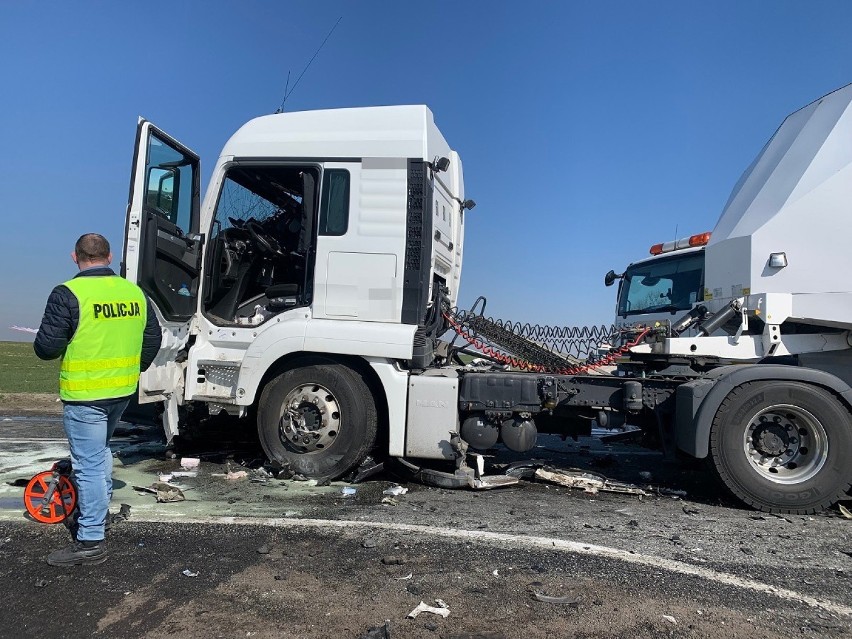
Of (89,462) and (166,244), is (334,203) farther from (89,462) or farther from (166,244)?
(89,462)

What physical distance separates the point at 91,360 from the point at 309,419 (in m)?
2.04

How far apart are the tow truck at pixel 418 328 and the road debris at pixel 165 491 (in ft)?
1.80

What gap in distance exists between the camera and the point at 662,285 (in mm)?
9438

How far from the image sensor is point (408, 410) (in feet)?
16.5

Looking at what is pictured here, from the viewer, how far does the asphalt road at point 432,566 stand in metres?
2.66

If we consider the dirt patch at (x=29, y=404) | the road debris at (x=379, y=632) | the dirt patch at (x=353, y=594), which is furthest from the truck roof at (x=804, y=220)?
the dirt patch at (x=29, y=404)

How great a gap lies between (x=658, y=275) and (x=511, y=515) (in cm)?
648

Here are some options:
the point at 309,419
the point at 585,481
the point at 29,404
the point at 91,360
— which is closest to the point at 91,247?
the point at 91,360

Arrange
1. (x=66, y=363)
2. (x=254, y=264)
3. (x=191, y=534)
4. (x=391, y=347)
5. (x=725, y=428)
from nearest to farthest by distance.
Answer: (x=66, y=363)
(x=191, y=534)
(x=725, y=428)
(x=391, y=347)
(x=254, y=264)

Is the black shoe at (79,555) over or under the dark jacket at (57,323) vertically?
under

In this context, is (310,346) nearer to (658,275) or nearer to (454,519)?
(454,519)

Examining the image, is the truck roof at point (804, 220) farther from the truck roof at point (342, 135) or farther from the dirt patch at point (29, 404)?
the dirt patch at point (29, 404)

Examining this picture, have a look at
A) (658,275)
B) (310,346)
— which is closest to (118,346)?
(310,346)

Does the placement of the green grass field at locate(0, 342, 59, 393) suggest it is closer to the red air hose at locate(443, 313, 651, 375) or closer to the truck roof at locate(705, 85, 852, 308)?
the red air hose at locate(443, 313, 651, 375)
